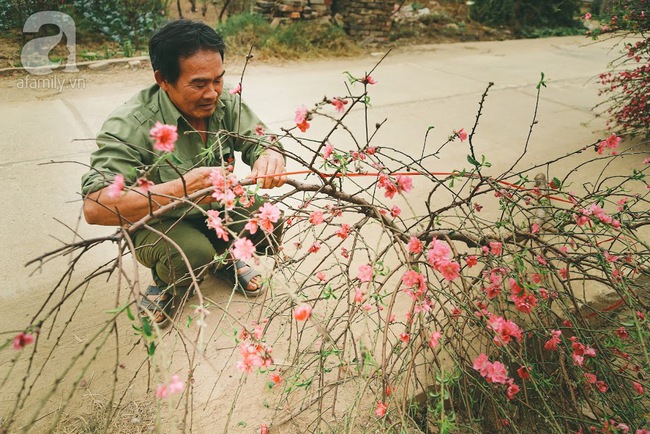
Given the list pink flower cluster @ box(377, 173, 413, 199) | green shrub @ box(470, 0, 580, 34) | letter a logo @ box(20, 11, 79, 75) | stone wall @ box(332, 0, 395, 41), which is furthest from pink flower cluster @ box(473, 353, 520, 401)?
green shrub @ box(470, 0, 580, 34)

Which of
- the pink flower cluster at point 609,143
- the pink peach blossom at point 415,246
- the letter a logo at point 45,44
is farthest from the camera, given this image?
the letter a logo at point 45,44

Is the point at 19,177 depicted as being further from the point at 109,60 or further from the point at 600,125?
the point at 600,125

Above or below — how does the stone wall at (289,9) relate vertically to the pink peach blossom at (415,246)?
above

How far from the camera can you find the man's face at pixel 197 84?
1829 millimetres

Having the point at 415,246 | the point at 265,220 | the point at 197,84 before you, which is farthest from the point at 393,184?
the point at 197,84

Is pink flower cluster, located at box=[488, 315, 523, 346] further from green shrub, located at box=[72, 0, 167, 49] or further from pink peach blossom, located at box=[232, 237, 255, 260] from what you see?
green shrub, located at box=[72, 0, 167, 49]

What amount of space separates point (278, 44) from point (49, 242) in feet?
16.3

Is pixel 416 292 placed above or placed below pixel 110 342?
above

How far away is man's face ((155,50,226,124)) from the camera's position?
72.0 inches

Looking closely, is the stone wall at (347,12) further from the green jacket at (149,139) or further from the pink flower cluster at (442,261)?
the pink flower cluster at (442,261)

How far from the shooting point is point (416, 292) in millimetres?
1175

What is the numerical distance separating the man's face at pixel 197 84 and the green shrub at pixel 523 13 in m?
10.0

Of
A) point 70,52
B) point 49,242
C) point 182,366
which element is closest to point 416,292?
point 182,366

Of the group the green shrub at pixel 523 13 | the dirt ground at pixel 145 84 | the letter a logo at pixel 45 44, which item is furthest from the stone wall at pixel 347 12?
the green shrub at pixel 523 13
